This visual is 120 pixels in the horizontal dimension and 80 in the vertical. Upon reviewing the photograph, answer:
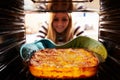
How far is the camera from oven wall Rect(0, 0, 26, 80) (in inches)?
61.0

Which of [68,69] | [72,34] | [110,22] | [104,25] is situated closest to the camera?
[68,69]

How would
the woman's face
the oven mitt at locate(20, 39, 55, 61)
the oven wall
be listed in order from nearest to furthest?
the oven wall < the oven mitt at locate(20, 39, 55, 61) < the woman's face

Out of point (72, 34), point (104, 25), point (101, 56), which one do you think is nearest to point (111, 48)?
point (101, 56)

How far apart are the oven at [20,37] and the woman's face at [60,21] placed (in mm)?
345

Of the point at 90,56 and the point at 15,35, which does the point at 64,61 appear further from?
the point at 15,35

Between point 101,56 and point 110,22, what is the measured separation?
0.29 m

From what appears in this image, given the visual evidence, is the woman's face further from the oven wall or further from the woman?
the oven wall

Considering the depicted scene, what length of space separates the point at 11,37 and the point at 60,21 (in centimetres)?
71

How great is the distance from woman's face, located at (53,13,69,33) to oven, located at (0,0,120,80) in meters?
0.35

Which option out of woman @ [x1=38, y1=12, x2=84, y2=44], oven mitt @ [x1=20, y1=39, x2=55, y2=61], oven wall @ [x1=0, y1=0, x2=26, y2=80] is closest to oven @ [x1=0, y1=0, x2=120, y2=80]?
oven wall @ [x1=0, y1=0, x2=26, y2=80]

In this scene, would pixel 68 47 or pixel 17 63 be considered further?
pixel 68 47

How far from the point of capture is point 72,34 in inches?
100

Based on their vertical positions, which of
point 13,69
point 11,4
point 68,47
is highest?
point 11,4

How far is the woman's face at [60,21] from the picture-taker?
2.35 metres
